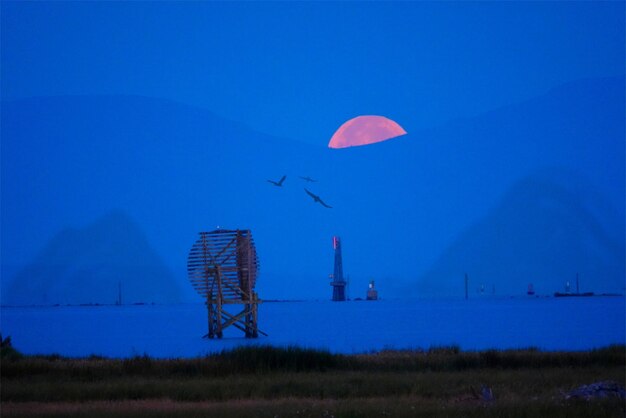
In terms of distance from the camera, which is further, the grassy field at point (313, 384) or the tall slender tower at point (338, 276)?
the tall slender tower at point (338, 276)

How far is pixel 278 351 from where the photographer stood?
75.8 ft

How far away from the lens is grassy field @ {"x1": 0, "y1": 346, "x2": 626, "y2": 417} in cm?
1446

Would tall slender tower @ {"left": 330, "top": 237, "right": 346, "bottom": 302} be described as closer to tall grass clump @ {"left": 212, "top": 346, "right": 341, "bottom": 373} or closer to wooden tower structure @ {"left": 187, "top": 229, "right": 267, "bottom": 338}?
wooden tower structure @ {"left": 187, "top": 229, "right": 267, "bottom": 338}

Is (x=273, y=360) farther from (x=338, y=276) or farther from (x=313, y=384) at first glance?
(x=338, y=276)

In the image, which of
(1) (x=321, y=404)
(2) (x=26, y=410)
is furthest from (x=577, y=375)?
(2) (x=26, y=410)

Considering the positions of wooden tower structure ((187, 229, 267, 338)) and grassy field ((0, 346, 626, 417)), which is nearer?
grassy field ((0, 346, 626, 417))

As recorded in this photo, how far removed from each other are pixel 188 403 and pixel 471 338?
31341 mm

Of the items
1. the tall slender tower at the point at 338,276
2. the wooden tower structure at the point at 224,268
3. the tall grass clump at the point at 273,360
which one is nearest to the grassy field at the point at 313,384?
the tall grass clump at the point at 273,360

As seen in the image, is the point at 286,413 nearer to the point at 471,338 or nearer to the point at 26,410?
the point at 26,410

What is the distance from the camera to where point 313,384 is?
18625mm

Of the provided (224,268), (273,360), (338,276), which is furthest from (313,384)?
(338,276)

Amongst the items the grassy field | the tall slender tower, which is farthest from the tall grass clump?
the tall slender tower

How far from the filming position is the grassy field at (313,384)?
14.5 meters

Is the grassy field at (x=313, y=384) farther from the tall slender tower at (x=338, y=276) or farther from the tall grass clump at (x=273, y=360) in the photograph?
the tall slender tower at (x=338, y=276)
